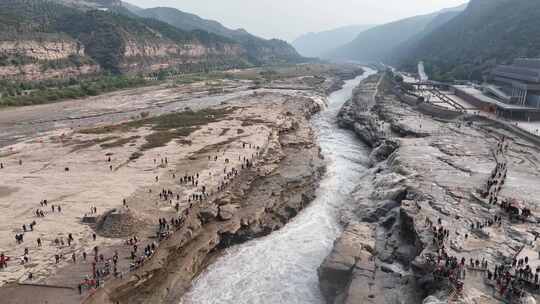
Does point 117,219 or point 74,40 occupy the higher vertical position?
point 74,40

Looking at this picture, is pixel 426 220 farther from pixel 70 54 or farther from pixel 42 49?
pixel 70 54

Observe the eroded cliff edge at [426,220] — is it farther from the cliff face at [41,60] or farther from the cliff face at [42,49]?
the cliff face at [42,49]

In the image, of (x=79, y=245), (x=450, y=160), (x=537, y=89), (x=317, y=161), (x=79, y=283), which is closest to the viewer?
(x=79, y=283)

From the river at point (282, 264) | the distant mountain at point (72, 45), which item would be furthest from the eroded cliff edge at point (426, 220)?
the distant mountain at point (72, 45)

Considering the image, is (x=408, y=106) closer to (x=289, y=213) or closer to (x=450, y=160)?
(x=450, y=160)

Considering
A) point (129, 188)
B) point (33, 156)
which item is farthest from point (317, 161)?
point (33, 156)

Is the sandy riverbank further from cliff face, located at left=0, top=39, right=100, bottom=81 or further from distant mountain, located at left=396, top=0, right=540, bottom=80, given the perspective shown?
distant mountain, located at left=396, top=0, right=540, bottom=80
